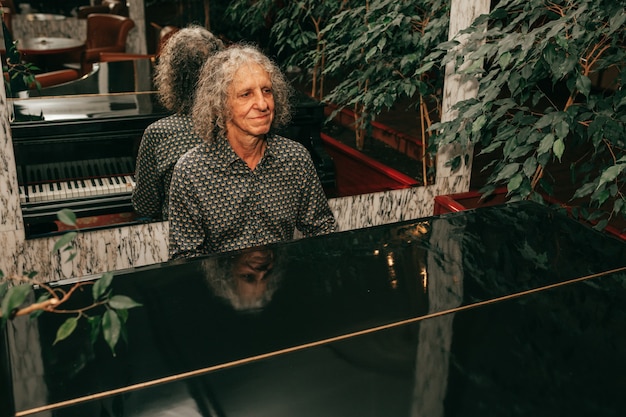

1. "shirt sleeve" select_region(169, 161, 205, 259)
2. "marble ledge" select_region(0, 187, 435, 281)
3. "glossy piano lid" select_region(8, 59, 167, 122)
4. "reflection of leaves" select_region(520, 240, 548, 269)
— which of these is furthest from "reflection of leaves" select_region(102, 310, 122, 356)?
"marble ledge" select_region(0, 187, 435, 281)

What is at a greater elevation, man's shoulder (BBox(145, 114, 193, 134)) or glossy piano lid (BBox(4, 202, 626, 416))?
man's shoulder (BBox(145, 114, 193, 134))

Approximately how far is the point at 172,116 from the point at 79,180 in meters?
0.44

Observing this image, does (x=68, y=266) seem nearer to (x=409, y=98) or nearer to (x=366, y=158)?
(x=366, y=158)

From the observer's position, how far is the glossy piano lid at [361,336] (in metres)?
1.07

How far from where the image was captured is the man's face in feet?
6.09

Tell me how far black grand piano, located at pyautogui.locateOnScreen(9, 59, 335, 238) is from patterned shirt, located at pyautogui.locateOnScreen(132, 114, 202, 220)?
4 centimetres

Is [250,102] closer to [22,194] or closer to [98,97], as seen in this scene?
[98,97]

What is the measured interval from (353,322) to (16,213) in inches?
59.7

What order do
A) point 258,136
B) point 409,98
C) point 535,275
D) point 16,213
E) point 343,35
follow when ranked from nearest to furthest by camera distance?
point 535,275 → point 258,136 → point 16,213 → point 343,35 → point 409,98

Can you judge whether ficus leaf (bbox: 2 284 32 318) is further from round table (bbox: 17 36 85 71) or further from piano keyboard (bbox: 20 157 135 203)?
piano keyboard (bbox: 20 157 135 203)

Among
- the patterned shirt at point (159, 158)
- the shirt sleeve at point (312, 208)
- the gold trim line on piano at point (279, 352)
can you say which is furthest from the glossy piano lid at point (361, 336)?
the patterned shirt at point (159, 158)

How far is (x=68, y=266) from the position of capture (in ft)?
8.19

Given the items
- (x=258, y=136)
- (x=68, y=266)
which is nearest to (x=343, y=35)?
(x=258, y=136)

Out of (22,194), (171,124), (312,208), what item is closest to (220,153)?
(312,208)
